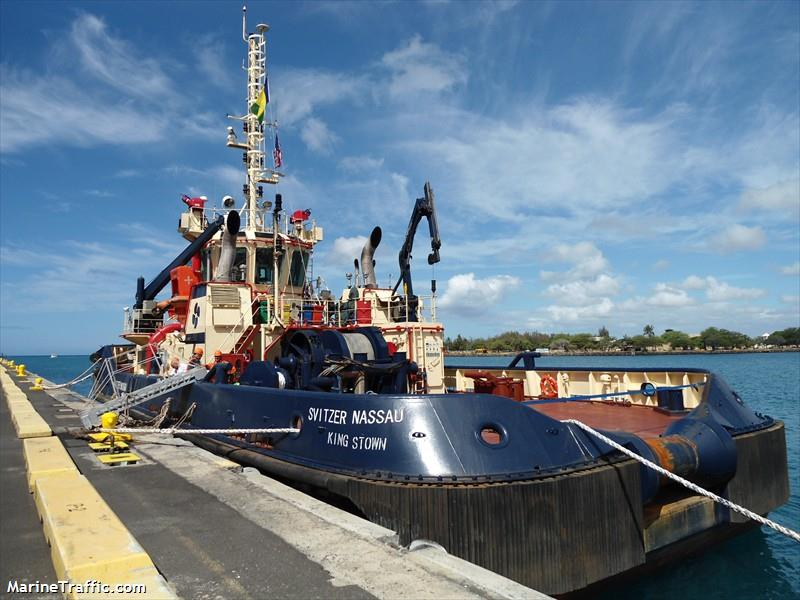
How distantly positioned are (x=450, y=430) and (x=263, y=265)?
8.76m

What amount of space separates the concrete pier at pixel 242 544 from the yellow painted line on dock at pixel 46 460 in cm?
12

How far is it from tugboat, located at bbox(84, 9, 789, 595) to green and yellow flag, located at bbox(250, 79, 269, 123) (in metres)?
4.22

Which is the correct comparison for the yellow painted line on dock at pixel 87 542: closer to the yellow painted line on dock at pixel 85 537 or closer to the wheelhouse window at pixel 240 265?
the yellow painted line on dock at pixel 85 537

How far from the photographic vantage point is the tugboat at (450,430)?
551 centimetres

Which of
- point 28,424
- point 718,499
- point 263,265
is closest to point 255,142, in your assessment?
point 263,265

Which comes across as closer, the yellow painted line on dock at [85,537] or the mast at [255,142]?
the yellow painted line on dock at [85,537]

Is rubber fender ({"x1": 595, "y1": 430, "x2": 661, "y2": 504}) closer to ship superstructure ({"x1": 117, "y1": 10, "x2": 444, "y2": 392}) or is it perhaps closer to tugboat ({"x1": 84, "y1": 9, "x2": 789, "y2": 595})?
tugboat ({"x1": 84, "y1": 9, "x2": 789, "y2": 595})

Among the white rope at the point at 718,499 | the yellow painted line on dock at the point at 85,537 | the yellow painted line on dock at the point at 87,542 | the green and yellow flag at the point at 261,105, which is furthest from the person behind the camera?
the green and yellow flag at the point at 261,105

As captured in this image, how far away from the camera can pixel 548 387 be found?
11.9 m

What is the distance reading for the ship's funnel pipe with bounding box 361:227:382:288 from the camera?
1362cm

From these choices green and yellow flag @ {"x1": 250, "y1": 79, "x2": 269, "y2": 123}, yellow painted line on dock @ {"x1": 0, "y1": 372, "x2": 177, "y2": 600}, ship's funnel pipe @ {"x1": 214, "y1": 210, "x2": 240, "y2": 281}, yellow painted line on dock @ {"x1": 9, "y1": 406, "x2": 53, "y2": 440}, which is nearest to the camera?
yellow painted line on dock @ {"x1": 0, "y1": 372, "x2": 177, "y2": 600}

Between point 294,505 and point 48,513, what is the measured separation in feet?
6.84


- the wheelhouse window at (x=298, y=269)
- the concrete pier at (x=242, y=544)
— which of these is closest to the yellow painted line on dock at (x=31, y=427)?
the concrete pier at (x=242, y=544)

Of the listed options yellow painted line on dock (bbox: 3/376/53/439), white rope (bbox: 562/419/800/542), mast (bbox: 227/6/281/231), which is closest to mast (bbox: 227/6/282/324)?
mast (bbox: 227/6/281/231)
